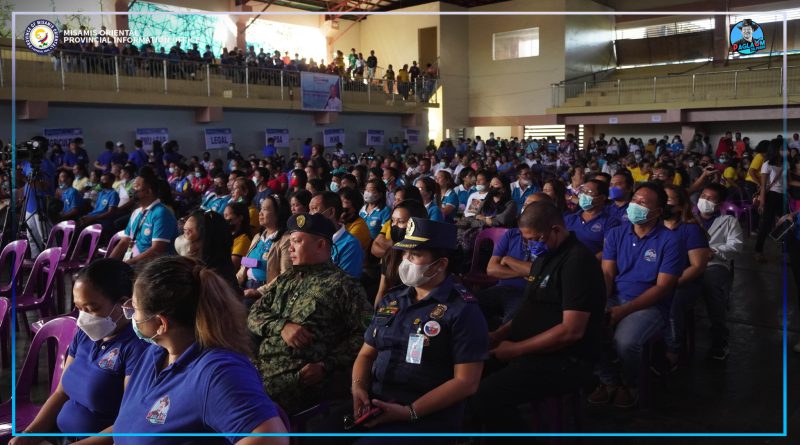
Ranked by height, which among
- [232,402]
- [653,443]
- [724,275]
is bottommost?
[653,443]

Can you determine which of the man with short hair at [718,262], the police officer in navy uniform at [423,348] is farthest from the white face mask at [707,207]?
the police officer in navy uniform at [423,348]

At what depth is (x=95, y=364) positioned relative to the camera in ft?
7.12

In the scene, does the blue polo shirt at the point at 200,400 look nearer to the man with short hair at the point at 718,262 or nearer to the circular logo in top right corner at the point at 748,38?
the circular logo in top right corner at the point at 748,38

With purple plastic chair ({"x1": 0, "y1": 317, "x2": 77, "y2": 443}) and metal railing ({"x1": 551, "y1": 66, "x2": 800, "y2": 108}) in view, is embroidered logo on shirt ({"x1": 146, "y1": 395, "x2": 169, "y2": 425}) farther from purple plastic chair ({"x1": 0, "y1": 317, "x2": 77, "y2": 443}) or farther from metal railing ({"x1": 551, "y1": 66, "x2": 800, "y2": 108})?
metal railing ({"x1": 551, "y1": 66, "x2": 800, "y2": 108})

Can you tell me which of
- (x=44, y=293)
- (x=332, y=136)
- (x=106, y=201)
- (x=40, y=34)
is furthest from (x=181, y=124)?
(x=44, y=293)

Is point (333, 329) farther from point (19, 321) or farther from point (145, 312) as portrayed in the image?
point (19, 321)

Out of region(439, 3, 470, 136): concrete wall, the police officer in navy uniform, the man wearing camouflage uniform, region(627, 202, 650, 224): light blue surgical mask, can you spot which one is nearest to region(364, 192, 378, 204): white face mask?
region(627, 202, 650, 224): light blue surgical mask

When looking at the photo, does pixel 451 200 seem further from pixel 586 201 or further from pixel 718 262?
pixel 718 262

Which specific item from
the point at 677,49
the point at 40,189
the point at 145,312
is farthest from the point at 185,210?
the point at 677,49

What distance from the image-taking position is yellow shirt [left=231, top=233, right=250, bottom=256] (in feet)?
14.9

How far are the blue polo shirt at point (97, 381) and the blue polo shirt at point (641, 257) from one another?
273 cm

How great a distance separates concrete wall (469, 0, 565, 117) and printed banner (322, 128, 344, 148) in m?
6.73

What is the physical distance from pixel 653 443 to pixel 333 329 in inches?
67.3

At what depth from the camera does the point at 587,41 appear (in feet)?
75.3
